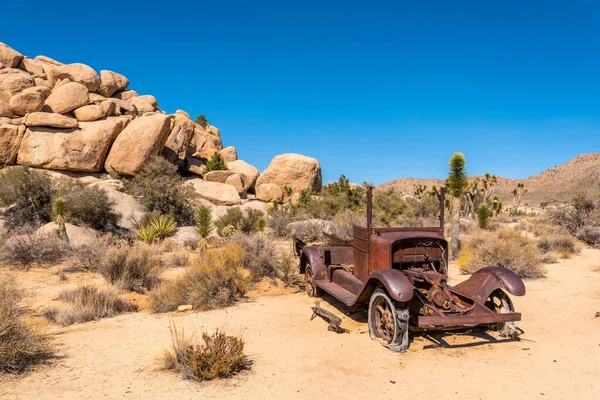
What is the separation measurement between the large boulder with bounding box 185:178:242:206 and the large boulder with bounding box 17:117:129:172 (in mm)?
6743

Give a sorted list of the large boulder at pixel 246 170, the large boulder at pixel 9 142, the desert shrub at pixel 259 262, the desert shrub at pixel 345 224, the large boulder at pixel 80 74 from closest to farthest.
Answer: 1. the desert shrub at pixel 259 262
2. the desert shrub at pixel 345 224
3. the large boulder at pixel 9 142
4. the large boulder at pixel 80 74
5. the large boulder at pixel 246 170

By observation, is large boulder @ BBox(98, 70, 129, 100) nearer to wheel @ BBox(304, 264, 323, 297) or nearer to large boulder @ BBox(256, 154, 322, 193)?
large boulder @ BBox(256, 154, 322, 193)

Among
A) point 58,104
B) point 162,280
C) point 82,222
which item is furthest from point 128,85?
point 162,280

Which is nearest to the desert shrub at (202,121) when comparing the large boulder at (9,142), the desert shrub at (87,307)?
the large boulder at (9,142)

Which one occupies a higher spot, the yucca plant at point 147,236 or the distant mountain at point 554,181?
the distant mountain at point 554,181

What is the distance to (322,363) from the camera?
5438 millimetres

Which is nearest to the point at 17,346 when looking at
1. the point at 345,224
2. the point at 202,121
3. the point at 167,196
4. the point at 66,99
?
the point at 345,224

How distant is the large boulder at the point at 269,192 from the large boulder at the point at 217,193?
198 inches

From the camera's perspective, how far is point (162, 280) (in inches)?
414

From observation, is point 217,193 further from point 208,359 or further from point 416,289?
point 208,359

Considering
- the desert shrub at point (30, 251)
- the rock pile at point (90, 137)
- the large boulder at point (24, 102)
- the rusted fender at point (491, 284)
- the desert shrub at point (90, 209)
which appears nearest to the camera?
the rusted fender at point (491, 284)

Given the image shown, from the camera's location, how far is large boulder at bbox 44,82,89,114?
30.8 meters

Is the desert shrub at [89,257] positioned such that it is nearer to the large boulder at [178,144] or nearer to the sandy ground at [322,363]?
the sandy ground at [322,363]

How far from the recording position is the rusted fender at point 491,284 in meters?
6.48
